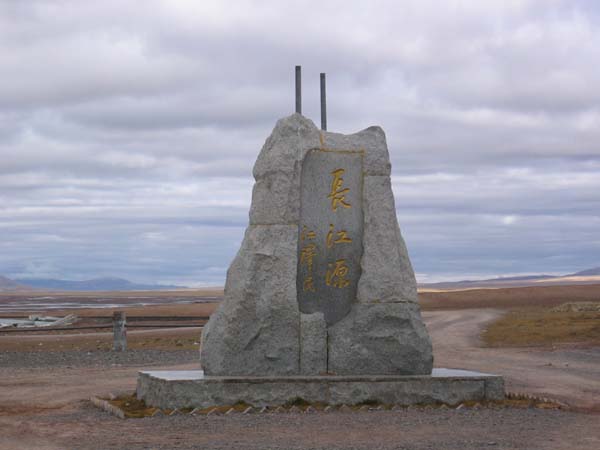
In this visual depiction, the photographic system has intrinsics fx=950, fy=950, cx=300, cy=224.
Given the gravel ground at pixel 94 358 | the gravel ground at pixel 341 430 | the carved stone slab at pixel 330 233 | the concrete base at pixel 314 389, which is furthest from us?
the gravel ground at pixel 94 358

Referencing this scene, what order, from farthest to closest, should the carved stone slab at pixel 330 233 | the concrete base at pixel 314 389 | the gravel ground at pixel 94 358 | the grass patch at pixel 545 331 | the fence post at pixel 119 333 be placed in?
the grass patch at pixel 545 331 < the fence post at pixel 119 333 < the gravel ground at pixel 94 358 < the carved stone slab at pixel 330 233 < the concrete base at pixel 314 389

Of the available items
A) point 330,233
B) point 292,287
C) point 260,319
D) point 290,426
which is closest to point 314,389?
point 260,319

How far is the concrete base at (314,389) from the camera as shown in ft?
40.9

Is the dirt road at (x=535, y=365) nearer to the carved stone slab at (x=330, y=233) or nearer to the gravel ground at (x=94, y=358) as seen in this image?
the carved stone slab at (x=330, y=233)

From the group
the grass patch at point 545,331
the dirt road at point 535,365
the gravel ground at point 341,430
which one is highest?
the grass patch at point 545,331

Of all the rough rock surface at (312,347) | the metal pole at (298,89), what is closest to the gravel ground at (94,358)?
the rough rock surface at (312,347)

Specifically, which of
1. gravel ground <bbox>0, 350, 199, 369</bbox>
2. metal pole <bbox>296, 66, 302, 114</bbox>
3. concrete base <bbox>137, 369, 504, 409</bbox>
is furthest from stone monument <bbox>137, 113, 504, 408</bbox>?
gravel ground <bbox>0, 350, 199, 369</bbox>

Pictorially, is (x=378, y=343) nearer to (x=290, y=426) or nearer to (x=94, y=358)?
(x=290, y=426)

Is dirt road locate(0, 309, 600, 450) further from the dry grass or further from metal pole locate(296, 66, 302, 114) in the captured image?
the dry grass

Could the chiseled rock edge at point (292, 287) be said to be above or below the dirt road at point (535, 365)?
above

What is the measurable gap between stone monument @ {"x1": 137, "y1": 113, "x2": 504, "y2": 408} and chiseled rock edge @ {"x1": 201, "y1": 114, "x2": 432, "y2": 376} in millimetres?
14

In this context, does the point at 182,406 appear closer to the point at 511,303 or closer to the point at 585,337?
the point at 585,337

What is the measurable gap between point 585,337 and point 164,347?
1286cm

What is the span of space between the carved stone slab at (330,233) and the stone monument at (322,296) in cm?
1
